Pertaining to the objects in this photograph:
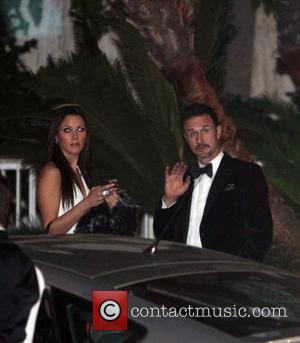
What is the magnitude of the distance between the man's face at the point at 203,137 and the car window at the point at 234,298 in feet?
4.81

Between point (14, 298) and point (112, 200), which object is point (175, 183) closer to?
point (112, 200)

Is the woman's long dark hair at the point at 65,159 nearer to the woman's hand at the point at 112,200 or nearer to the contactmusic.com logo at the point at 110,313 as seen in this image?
the woman's hand at the point at 112,200

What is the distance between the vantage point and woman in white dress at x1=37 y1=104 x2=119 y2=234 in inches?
190

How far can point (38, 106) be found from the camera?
25.0ft

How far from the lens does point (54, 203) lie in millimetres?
4965

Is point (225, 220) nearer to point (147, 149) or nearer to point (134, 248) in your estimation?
point (134, 248)

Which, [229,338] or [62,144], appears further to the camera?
[62,144]

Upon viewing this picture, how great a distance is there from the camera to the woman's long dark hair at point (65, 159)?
5027 mm

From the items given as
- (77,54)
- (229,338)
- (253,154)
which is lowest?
(229,338)

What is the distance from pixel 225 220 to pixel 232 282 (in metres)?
1.33

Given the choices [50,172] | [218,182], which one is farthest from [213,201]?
[50,172]

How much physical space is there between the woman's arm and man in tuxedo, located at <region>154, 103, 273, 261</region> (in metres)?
0.42

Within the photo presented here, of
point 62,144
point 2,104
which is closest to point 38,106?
point 2,104

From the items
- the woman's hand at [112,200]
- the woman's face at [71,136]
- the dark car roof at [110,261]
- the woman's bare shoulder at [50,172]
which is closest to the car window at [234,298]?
the dark car roof at [110,261]
